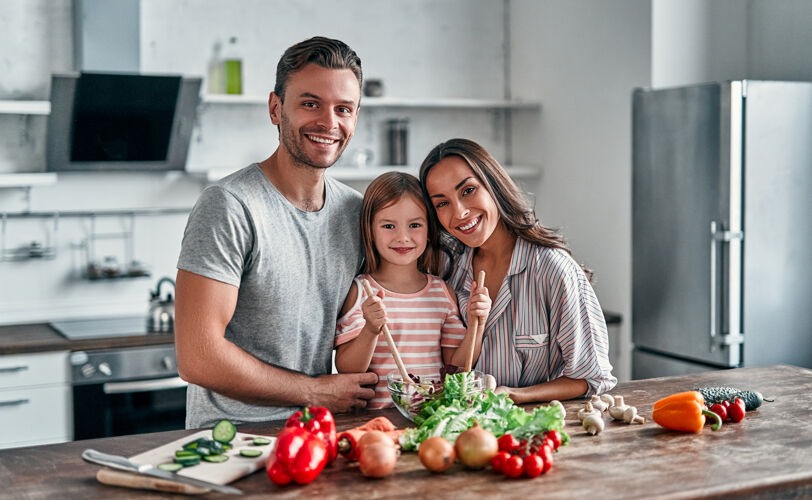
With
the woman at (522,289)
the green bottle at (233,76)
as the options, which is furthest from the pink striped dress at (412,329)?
the green bottle at (233,76)

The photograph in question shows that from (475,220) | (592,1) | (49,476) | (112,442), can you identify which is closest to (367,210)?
(475,220)

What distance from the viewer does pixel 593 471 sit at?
164 centimetres

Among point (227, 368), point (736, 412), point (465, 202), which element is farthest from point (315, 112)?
point (736, 412)

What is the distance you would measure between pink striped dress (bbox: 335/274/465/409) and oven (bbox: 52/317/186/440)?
5.33ft

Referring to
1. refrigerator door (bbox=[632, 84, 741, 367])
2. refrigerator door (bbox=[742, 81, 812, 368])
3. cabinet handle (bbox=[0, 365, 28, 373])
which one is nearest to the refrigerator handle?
refrigerator door (bbox=[632, 84, 741, 367])

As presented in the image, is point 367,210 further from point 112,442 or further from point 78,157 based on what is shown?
point 78,157

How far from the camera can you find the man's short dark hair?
2211mm

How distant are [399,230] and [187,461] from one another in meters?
0.94

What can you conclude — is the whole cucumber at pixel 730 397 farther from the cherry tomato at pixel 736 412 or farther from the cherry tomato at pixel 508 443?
the cherry tomato at pixel 508 443

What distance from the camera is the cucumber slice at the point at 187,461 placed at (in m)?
1.65

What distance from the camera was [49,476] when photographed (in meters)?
1.67

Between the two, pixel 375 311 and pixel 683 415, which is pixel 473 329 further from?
pixel 683 415

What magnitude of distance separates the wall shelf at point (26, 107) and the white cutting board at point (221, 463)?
8.52ft

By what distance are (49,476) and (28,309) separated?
2.85 m
